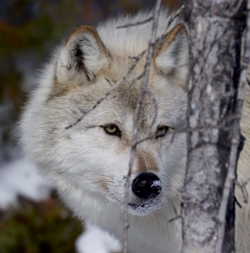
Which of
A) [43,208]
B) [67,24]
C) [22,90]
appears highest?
[67,24]

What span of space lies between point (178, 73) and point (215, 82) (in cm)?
173

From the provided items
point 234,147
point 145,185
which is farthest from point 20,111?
point 234,147

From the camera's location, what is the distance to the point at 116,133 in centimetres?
344

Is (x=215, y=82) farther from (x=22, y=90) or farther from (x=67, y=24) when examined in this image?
(x=67, y=24)

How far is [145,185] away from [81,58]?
1.27 metres

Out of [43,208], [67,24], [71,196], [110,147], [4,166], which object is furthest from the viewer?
[67,24]

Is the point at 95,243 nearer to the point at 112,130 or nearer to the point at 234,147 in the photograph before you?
the point at 112,130

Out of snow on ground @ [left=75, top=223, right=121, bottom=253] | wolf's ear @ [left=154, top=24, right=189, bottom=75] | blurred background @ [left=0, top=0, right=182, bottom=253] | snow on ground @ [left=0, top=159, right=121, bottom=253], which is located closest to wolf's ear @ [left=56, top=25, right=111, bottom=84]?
wolf's ear @ [left=154, top=24, right=189, bottom=75]

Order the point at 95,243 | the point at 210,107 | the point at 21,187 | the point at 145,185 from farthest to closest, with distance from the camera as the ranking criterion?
the point at 21,187 → the point at 95,243 → the point at 145,185 → the point at 210,107

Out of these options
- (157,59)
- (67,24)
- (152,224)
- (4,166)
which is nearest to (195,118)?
(157,59)

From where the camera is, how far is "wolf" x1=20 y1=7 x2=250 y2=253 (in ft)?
10.8

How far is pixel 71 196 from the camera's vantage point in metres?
3.95

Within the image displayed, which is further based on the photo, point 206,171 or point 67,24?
point 67,24

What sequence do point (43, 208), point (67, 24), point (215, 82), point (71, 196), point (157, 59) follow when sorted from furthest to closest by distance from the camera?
point (67, 24), point (43, 208), point (71, 196), point (157, 59), point (215, 82)
